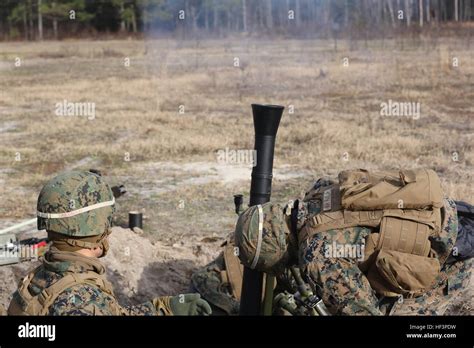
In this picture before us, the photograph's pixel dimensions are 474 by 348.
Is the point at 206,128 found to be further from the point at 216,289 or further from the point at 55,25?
the point at 55,25

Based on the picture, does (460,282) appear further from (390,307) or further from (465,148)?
(465,148)

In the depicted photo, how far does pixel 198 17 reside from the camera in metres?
38.1

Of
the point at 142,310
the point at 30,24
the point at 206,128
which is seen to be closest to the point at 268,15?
the point at 30,24

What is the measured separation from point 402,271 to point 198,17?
114 feet

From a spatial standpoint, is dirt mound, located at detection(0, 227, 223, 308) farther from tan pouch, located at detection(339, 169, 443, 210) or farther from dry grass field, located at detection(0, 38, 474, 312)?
tan pouch, located at detection(339, 169, 443, 210)

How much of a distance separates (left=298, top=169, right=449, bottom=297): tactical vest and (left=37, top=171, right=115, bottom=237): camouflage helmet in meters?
1.24

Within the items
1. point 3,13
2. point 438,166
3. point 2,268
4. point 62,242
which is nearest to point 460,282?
point 62,242

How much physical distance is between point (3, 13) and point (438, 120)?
96.8 ft

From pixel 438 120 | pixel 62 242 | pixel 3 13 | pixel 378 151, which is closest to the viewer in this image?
pixel 62 242

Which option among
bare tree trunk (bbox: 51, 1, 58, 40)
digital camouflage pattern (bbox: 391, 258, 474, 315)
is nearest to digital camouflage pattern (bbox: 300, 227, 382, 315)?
digital camouflage pattern (bbox: 391, 258, 474, 315)

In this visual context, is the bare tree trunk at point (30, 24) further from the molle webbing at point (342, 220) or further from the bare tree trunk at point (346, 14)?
the molle webbing at point (342, 220)

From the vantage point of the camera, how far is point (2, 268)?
21.6ft

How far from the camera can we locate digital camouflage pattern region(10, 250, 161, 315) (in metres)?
3.35

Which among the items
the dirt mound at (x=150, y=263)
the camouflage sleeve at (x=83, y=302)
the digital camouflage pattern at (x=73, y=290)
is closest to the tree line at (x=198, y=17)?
the dirt mound at (x=150, y=263)
